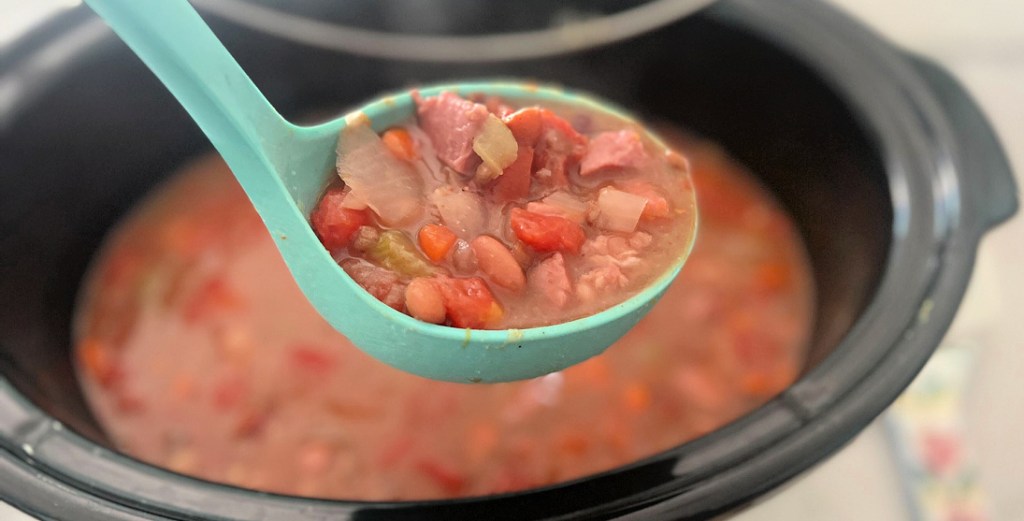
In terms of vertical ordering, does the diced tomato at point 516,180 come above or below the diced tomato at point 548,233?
above

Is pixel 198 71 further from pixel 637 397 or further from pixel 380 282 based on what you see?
pixel 637 397

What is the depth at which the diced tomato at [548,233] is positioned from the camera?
808 millimetres

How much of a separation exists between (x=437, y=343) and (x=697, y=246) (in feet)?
2.77

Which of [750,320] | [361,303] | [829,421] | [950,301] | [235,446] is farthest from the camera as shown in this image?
[750,320]

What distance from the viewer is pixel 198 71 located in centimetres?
67

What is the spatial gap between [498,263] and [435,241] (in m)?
0.07

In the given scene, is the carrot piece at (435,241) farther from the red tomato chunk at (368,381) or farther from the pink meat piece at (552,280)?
the red tomato chunk at (368,381)

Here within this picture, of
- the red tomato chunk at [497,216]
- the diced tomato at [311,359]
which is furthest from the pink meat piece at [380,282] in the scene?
the diced tomato at [311,359]

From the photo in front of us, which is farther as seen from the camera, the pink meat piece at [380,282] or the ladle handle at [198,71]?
the pink meat piece at [380,282]

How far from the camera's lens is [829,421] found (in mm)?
875

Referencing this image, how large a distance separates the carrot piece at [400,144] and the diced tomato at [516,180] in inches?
4.3

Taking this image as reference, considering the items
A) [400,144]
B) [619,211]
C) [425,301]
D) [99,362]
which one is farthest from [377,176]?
[99,362]

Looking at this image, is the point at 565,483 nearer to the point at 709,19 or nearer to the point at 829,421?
the point at 829,421

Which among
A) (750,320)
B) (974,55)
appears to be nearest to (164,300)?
(750,320)
